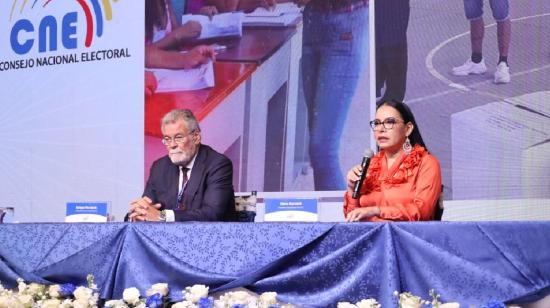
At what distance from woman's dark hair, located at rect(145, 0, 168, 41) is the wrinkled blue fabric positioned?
2.78 m

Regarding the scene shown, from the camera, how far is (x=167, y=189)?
3543 millimetres

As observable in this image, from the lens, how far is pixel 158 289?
239 centimetres

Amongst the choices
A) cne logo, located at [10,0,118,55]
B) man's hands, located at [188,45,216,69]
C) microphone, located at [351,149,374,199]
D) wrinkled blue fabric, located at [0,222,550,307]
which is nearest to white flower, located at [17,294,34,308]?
wrinkled blue fabric, located at [0,222,550,307]

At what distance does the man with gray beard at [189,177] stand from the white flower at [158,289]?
2.67 ft

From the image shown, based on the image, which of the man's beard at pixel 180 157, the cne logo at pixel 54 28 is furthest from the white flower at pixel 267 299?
the cne logo at pixel 54 28

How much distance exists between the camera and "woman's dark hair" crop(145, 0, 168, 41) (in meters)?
5.26

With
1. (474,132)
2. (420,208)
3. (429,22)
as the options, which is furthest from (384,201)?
(429,22)

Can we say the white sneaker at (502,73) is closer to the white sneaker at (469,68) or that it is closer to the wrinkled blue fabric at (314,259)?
the white sneaker at (469,68)

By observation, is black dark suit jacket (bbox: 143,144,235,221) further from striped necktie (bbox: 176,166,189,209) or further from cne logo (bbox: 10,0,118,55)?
cne logo (bbox: 10,0,118,55)

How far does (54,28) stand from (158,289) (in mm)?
3809

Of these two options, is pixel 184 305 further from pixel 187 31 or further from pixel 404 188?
pixel 187 31

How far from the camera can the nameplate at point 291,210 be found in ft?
9.36

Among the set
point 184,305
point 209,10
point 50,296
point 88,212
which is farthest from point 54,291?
point 209,10

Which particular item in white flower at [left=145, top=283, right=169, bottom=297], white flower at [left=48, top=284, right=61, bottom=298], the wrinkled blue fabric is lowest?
white flower at [left=48, top=284, right=61, bottom=298]
